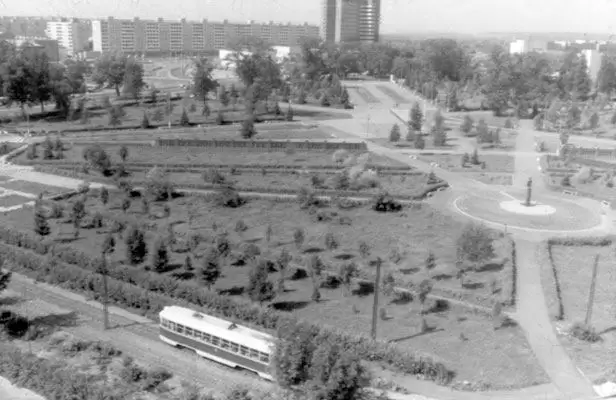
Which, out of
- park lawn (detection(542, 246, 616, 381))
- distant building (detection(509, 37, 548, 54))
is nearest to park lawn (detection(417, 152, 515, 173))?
park lawn (detection(542, 246, 616, 381))

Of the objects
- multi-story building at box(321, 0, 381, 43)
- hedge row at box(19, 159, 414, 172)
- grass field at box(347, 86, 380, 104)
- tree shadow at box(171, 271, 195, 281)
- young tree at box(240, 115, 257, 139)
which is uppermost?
multi-story building at box(321, 0, 381, 43)

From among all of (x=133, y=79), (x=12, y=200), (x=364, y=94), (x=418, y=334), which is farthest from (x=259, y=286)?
(x=364, y=94)

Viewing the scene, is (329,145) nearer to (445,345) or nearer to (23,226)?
(23,226)

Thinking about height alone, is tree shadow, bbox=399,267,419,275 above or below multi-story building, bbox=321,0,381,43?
below

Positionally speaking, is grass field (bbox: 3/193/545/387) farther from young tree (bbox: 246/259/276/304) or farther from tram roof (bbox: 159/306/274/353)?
tram roof (bbox: 159/306/274/353)

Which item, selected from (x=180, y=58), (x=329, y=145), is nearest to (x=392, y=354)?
(x=329, y=145)

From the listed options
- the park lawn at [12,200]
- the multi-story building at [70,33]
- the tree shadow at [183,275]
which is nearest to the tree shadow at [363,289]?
the tree shadow at [183,275]

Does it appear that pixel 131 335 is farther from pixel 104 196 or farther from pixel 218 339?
pixel 104 196
